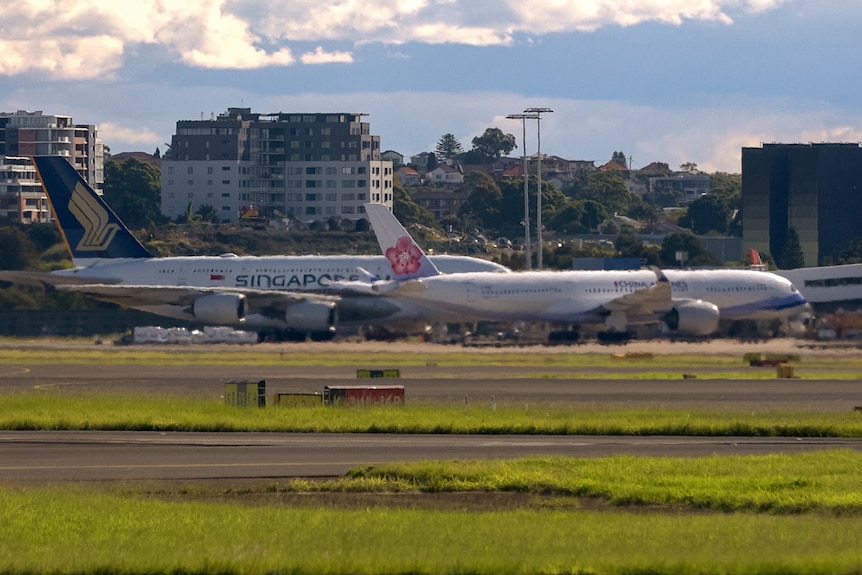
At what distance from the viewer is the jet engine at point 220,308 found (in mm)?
77750

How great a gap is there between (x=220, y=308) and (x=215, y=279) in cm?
537

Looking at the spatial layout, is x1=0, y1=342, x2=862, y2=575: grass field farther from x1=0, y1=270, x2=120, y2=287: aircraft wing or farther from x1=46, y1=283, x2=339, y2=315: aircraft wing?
x1=0, y1=270, x2=120, y2=287: aircraft wing

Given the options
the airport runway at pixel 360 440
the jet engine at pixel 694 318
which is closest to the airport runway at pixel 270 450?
the airport runway at pixel 360 440

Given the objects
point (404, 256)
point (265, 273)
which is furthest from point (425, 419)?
point (265, 273)

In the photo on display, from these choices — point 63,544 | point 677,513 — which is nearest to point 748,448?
point 677,513

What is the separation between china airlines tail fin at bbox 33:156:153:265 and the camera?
84000mm

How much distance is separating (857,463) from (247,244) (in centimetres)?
12749

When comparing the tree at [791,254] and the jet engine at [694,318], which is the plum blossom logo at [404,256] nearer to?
the jet engine at [694,318]

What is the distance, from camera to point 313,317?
77.0 metres

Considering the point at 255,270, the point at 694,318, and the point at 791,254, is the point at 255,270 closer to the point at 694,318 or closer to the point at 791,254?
the point at 694,318

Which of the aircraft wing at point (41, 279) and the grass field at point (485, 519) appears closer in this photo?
the grass field at point (485, 519)

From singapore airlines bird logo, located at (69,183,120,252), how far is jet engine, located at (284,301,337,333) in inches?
549

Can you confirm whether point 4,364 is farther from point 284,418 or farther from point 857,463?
point 857,463

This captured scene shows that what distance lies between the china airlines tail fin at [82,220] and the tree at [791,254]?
8228 cm
